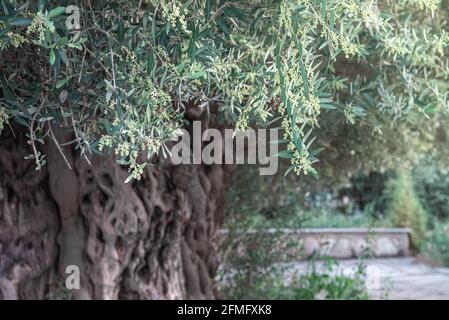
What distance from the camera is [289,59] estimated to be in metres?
2.43

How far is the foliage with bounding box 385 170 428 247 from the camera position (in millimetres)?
14172

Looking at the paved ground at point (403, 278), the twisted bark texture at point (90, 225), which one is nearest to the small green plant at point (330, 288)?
the paved ground at point (403, 278)

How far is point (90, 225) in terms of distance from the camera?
4.75 m

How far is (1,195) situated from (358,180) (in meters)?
12.0

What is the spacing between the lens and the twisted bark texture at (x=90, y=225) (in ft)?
15.1

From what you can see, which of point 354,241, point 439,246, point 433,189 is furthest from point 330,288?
point 433,189

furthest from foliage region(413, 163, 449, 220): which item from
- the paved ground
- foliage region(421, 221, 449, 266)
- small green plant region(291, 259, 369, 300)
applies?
small green plant region(291, 259, 369, 300)

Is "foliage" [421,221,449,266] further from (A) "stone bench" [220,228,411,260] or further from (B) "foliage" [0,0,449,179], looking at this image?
(B) "foliage" [0,0,449,179]

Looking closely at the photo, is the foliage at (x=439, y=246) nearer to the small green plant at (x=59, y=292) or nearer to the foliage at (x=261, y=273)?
the foliage at (x=261, y=273)

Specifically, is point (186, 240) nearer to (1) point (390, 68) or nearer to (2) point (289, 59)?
(1) point (390, 68)

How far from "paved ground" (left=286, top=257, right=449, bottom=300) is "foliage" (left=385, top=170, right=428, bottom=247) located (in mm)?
778

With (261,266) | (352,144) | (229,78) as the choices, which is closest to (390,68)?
(229,78)

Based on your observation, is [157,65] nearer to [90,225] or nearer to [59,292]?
[90,225]

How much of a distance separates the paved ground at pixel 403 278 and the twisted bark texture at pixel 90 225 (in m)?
3.08
